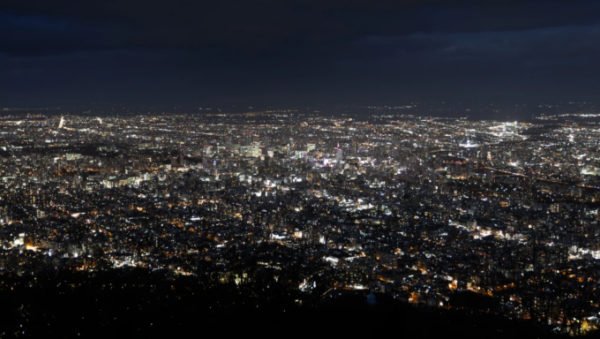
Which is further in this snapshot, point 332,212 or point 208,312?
point 332,212

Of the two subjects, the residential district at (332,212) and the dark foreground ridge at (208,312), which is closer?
the dark foreground ridge at (208,312)

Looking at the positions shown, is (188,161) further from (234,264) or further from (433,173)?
(234,264)

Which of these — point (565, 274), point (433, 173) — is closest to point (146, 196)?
point (433, 173)

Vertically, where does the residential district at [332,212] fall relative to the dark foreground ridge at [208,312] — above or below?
below

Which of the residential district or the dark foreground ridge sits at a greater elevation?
the dark foreground ridge

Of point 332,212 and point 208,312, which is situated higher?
point 208,312
